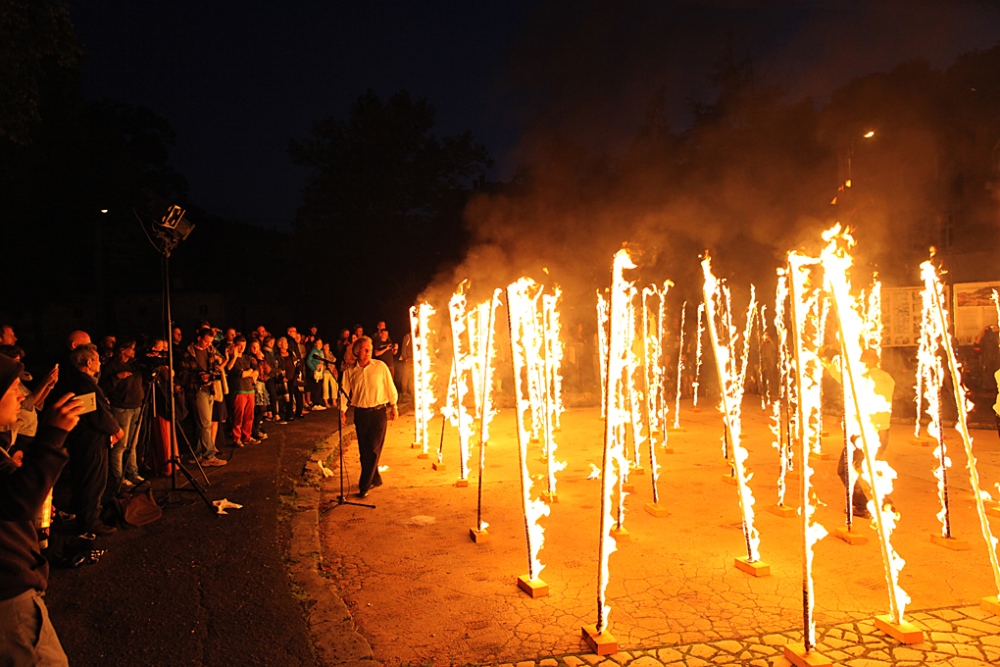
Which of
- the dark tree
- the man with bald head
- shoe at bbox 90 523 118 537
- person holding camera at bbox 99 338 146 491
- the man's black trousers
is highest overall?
the dark tree

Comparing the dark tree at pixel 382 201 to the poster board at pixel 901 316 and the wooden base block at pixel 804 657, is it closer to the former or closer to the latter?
the poster board at pixel 901 316

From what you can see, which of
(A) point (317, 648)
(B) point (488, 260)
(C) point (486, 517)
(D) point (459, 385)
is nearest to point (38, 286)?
(B) point (488, 260)

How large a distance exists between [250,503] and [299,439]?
417 centimetres

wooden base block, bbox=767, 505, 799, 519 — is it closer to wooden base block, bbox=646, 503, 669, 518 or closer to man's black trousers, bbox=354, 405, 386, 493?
wooden base block, bbox=646, 503, 669, 518

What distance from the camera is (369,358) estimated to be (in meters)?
8.09

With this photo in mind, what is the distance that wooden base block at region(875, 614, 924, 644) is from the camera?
404 centimetres

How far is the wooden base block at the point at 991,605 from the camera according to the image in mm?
4445

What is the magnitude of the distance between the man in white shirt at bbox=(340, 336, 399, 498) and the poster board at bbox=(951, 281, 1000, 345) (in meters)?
13.5

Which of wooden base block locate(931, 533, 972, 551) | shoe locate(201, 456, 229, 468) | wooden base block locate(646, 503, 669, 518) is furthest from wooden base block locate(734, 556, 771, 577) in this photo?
shoe locate(201, 456, 229, 468)

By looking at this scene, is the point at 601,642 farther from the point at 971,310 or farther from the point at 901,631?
the point at 971,310

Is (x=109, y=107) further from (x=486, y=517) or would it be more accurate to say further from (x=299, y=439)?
(x=486, y=517)

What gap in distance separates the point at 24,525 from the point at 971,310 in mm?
17485

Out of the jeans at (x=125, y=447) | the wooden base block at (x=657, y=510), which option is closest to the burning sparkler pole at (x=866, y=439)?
the wooden base block at (x=657, y=510)

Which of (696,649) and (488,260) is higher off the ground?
(488,260)
